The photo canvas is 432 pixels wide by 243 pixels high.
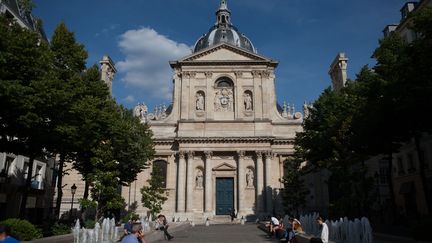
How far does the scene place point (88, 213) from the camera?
4184 centimetres

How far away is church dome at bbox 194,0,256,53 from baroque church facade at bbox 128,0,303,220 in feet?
29.8

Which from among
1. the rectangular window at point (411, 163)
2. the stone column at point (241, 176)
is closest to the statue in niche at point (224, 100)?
the stone column at point (241, 176)

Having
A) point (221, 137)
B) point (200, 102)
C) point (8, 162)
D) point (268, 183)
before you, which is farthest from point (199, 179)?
point (8, 162)

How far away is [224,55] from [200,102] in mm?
7024

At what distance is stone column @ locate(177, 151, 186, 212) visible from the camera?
143ft

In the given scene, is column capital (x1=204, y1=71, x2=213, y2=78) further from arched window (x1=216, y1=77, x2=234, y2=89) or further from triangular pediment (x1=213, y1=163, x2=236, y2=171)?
triangular pediment (x1=213, y1=163, x2=236, y2=171)

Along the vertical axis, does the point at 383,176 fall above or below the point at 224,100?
below

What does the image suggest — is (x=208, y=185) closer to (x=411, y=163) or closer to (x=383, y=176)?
(x=383, y=176)

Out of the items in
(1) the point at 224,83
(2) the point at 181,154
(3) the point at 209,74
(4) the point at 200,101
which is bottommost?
(2) the point at 181,154

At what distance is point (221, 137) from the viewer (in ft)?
147

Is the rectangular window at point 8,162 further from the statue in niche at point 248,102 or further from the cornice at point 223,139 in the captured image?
the statue in niche at point 248,102

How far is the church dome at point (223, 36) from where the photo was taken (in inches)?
2275

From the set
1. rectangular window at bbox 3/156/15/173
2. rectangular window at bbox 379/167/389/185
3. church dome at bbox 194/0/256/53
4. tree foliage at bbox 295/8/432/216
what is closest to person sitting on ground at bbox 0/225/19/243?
tree foliage at bbox 295/8/432/216

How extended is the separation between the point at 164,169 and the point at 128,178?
1183cm
